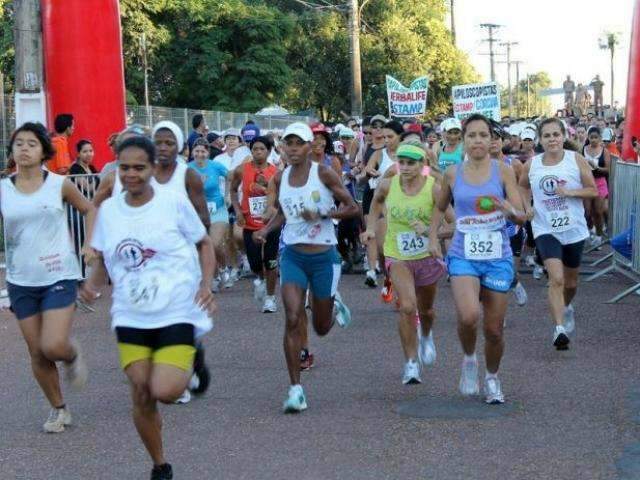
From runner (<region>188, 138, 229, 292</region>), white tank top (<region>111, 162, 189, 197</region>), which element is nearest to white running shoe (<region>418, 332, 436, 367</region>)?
white tank top (<region>111, 162, 189, 197</region>)

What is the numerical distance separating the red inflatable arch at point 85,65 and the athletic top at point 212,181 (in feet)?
14.5

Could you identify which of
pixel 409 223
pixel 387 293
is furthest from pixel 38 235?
pixel 387 293

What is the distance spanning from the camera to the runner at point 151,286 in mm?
6348

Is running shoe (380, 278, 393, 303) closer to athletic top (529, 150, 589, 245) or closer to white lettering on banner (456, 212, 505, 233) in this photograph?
athletic top (529, 150, 589, 245)

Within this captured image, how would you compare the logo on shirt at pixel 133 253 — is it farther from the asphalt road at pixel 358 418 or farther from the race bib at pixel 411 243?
the race bib at pixel 411 243

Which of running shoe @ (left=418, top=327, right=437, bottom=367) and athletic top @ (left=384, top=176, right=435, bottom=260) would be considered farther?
running shoe @ (left=418, top=327, right=437, bottom=367)

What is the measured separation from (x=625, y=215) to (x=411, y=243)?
7.18 m

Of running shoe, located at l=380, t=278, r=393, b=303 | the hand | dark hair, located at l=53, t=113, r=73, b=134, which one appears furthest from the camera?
dark hair, located at l=53, t=113, r=73, b=134

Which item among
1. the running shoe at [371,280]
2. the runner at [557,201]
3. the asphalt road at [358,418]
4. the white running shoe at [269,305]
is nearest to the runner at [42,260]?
the asphalt road at [358,418]

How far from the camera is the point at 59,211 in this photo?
816 centimetres

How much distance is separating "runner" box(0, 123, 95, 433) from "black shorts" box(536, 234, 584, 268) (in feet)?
14.1

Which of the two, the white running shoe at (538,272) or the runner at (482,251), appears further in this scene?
the white running shoe at (538,272)

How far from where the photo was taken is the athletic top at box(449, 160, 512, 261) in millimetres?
8609

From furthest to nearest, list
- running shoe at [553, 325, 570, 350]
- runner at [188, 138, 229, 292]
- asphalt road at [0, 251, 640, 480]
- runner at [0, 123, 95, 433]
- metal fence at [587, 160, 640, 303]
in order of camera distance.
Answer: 1. runner at [188, 138, 229, 292]
2. metal fence at [587, 160, 640, 303]
3. running shoe at [553, 325, 570, 350]
4. runner at [0, 123, 95, 433]
5. asphalt road at [0, 251, 640, 480]
